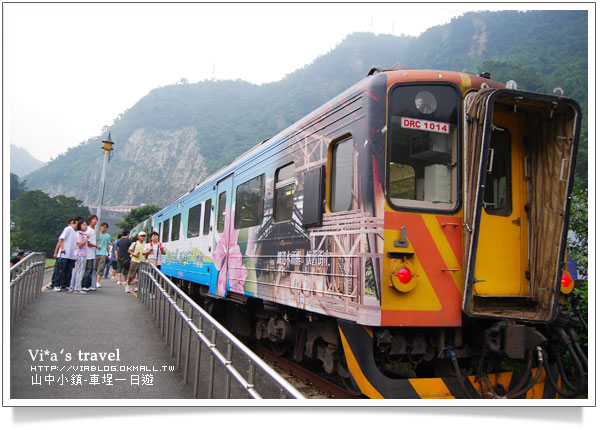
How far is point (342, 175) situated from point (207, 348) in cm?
200

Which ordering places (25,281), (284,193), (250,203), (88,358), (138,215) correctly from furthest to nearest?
(138,215) < (25,281) < (250,203) < (284,193) < (88,358)

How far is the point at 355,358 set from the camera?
3.91m

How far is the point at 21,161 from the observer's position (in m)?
5.13

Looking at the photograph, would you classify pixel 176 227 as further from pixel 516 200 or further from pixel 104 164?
pixel 516 200

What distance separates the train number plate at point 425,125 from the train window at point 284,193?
1669 mm

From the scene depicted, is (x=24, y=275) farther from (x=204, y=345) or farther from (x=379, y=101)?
(x=379, y=101)

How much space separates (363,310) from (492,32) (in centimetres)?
484

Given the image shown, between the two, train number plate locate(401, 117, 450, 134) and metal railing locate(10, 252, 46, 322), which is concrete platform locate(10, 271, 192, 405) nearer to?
metal railing locate(10, 252, 46, 322)

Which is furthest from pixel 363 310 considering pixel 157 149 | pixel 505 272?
pixel 157 149

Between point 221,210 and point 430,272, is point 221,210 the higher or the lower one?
the higher one

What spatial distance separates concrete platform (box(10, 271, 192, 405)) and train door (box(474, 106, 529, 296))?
3.01 metres

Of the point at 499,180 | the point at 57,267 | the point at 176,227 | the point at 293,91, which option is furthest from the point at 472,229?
the point at 176,227

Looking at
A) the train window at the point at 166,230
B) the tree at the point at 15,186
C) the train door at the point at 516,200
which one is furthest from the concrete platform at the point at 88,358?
the train window at the point at 166,230

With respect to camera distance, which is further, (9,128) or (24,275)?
(24,275)
